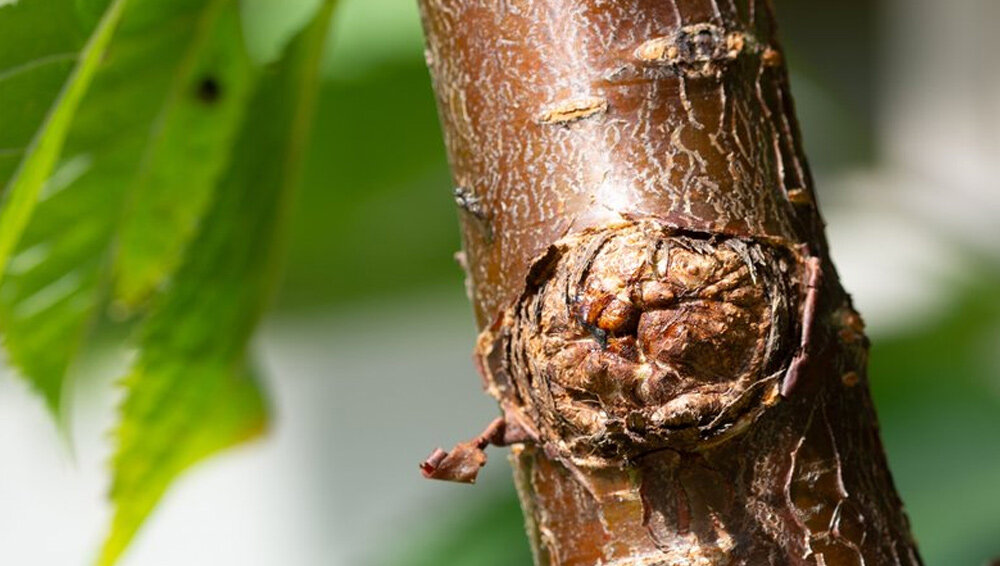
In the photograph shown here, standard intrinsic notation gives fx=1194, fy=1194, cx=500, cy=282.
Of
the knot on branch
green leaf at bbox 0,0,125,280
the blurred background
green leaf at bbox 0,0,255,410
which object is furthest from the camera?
the blurred background

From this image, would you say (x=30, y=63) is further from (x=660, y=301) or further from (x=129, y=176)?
(x=660, y=301)

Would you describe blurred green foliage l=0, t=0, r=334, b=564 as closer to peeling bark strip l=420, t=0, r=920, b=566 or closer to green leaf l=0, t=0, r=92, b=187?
green leaf l=0, t=0, r=92, b=187

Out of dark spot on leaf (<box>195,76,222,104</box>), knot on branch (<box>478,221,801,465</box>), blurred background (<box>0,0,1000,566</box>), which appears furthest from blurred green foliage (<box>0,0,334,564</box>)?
knot on branch (<box>478,221,801,465</box>)

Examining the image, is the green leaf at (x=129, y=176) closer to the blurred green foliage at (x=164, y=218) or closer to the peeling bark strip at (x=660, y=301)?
the blurred green foliage at (x=164, y=218)

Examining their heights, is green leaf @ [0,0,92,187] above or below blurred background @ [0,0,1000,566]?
above

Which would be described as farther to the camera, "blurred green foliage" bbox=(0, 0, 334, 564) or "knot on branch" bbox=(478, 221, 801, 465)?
"blurred green foliage" bbox=(0, 0, 334, 564)

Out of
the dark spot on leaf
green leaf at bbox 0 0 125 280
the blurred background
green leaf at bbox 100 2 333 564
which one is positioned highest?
green leaf at bbox 0 0 125 280

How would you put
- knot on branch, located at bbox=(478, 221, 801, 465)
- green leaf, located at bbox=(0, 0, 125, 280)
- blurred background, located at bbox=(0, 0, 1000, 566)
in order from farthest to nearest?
blurred background, located at bbox=(0, 0, 1000, 566)
green leaf, located at bbox=(0, 0, 125, 280)
knot on branch, located at bbox=(478, 221, 801, 465)

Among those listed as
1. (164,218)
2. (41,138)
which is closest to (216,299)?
(164,218)
